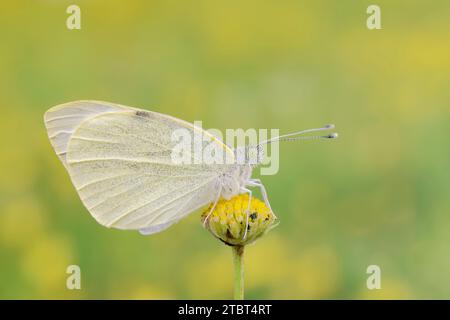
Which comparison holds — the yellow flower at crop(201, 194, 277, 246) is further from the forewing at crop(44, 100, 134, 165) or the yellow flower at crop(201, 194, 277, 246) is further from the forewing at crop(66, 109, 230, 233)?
the forewing at crop(44, 100, 134, 165)

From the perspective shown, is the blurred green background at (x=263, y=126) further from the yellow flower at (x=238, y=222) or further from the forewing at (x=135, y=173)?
the yellow flower at (x=238, y=222)

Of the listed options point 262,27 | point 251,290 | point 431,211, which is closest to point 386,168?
point 431,211

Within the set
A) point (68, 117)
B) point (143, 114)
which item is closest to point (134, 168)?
point (143, 114)

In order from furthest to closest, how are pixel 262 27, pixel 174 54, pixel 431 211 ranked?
pixel 262 27
pixel 174 54
pixel 431 211

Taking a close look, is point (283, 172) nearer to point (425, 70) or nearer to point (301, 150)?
point (301, 150)

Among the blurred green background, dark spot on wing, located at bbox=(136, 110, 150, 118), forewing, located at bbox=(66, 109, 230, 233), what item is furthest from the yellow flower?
the blurred green background
